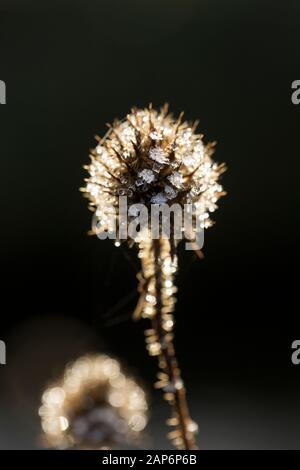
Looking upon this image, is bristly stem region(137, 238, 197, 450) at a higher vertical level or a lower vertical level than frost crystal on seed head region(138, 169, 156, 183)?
lower

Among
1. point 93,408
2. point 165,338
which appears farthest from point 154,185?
point 93,408

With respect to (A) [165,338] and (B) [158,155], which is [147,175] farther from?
(A) [165,338]

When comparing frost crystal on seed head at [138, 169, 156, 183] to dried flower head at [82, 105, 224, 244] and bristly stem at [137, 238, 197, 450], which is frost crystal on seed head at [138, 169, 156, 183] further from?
bristly stem at [137, 238, 197, 450]

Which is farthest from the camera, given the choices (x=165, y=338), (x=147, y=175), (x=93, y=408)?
(x=93, y=408)

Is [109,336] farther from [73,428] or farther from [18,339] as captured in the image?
[73,428]

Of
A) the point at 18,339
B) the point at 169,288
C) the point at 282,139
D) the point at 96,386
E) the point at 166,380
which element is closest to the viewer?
the point at 166,380

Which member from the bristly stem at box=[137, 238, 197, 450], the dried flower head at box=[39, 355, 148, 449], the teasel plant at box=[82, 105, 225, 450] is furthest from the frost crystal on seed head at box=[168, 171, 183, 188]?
Answer: the dried flower head at box=[39, 355, 148, 449]

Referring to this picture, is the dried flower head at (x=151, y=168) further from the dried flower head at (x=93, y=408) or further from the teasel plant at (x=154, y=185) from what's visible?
the dried flower head at (x=93, y=408)

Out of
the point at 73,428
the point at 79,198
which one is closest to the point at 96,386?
the point at 73,428
